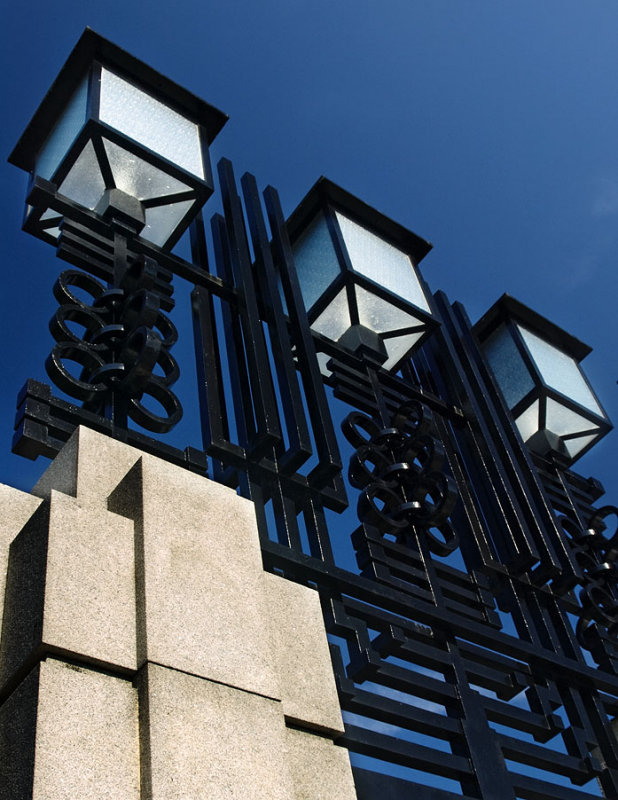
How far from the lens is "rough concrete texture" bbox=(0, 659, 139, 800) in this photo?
75.1 inches

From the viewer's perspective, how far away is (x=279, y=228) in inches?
190

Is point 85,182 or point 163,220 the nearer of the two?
point 85,182

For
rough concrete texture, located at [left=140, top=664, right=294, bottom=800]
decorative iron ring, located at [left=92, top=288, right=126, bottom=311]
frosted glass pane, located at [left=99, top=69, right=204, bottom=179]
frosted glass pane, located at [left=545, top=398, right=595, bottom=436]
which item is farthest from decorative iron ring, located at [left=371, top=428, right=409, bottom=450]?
rough concrete texture, located at [left=140, top=664, right=294, bottom=800]

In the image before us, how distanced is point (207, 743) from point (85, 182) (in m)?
2.81

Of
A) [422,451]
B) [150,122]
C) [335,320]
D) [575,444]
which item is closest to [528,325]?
[575,444]

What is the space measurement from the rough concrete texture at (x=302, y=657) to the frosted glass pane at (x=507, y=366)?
294cm

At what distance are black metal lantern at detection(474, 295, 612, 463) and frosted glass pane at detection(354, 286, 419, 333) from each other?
31.4 inches

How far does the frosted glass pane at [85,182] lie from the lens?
4.30 meters

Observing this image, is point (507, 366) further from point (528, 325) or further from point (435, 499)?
point (435, 499)

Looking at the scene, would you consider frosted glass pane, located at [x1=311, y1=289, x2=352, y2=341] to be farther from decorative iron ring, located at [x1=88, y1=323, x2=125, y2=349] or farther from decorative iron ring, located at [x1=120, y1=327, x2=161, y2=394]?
decorative iron ring, located at [x1=120, y1=327, x2=161, y2=394]

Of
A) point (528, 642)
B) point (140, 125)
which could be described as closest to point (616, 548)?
point (528, 642)

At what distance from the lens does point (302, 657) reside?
2635 millimetres

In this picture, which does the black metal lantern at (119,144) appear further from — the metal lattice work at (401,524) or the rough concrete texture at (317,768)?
the rough concrete texture at (317,768)

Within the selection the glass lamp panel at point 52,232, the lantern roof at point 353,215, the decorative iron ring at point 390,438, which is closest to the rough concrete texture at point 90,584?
the decorative iron ring at point 390,438
